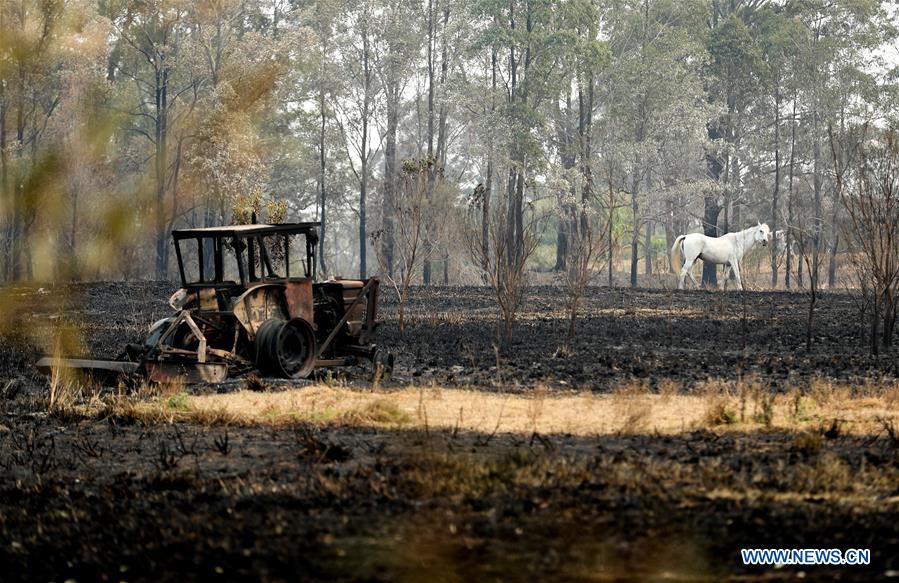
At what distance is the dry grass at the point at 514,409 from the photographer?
10328 millimetres

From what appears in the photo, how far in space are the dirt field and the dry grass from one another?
38 mm

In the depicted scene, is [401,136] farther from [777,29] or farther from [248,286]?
[248,286]

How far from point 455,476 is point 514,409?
4218 millimetres

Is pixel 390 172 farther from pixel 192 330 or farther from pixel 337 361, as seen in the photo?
pixel 192 330

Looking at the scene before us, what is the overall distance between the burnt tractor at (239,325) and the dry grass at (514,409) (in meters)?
0.42

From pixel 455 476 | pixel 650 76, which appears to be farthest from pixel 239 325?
pixel 650 76

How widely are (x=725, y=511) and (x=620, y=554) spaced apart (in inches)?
41.9

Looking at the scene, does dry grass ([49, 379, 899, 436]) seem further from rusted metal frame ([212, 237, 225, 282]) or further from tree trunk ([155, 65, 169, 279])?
tree trunk ([155, 65, 169, 279])

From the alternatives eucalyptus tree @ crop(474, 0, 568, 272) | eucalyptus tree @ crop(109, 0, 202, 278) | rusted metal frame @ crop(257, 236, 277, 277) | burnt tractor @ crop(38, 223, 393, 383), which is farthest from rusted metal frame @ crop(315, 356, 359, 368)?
eucalyptus tree @ crop(109, 0, 202, 278)

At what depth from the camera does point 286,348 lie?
14.2 meters

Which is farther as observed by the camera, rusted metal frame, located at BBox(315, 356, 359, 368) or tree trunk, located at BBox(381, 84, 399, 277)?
tree trunk, located at BBox(381, 84, 399, 277)

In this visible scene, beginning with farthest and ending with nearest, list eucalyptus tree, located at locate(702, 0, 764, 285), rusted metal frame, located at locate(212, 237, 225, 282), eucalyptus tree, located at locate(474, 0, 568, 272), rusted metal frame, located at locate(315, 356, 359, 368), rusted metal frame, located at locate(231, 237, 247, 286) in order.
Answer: eucalyptus tree, located at locate(702, 0, 764, 285), eucalyptus tree, located at locate(474, 0, 568, 272), rusted metal frame, located at locate(315, 356, 359, 368), rusted metal frame, located at locate(212, 237, 225, 282), rusted metal frame, located at locate(231, 237, 247, 286)

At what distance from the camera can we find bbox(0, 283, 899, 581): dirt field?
597 cm

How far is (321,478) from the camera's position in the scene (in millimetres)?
7727
